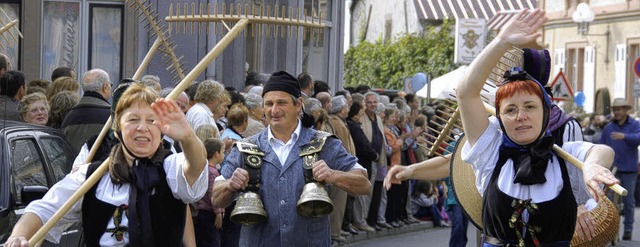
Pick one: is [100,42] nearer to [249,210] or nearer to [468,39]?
[468,39]

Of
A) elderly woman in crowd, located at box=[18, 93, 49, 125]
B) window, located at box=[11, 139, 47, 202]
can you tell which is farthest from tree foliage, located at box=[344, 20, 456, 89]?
window, located at box=[11, 139, 47, 202]

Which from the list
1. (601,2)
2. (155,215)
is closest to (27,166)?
(155,215)

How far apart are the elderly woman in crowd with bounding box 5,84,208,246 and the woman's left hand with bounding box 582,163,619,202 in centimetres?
163

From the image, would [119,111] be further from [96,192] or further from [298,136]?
[298,136]

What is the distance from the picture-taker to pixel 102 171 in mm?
6238

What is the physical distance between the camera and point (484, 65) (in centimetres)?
625

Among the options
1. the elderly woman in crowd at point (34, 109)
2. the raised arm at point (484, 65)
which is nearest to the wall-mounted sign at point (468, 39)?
the elderly woman in crowd at point (34, 109)

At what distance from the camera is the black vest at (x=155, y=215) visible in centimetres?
623

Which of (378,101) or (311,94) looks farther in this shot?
(378,101)

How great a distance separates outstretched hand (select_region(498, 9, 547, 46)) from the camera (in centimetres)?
605

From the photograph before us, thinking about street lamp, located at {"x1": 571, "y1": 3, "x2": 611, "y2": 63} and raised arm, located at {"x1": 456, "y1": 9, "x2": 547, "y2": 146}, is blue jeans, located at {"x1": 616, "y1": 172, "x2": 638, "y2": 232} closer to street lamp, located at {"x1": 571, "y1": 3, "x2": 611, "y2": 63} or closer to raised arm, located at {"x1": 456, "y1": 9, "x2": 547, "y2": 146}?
raised arm, located at {"x1": 456, "y1": 9, "x2": 547, "y2": 146}

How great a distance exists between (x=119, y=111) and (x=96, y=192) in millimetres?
375

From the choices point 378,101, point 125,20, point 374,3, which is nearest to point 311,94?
point 378,101

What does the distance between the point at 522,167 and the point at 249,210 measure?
1.43 m
